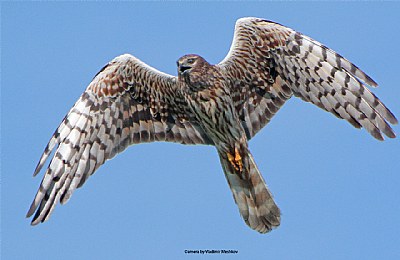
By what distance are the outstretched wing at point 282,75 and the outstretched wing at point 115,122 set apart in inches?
30.0

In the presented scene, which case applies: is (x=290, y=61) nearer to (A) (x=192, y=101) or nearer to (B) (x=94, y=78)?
(A) (x=192, y=101)

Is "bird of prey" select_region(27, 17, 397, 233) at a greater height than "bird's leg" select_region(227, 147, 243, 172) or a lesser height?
greater

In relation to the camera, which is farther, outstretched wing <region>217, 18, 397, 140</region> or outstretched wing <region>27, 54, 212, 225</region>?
outstretched wing <region>27, 54, 212, 225</region>

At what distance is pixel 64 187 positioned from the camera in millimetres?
11695

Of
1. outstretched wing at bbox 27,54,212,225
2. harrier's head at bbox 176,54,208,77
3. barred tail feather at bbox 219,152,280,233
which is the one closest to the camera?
harrier's head at bbox 176,54,208,77

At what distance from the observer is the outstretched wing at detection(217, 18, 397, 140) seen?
11.6 metres

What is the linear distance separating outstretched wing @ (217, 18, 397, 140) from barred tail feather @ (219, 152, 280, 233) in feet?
1.60

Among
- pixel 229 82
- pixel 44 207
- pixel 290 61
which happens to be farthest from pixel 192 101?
pixel 44 207

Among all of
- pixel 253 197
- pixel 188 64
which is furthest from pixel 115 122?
pixel 253 197

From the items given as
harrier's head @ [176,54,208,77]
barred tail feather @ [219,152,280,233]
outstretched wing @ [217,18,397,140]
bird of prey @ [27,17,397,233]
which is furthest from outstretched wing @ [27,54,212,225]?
outstretched wing @ [217,18,397,140]

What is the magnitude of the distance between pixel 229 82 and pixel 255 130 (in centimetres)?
71

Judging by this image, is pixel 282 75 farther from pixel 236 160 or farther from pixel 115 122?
pixel 115 122

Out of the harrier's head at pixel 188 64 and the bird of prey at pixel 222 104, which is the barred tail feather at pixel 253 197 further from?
the harrier's head at pixel 188 64

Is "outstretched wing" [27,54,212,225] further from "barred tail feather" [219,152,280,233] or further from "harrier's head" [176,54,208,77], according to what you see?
"barred tail feather" [219,152,280,233]
